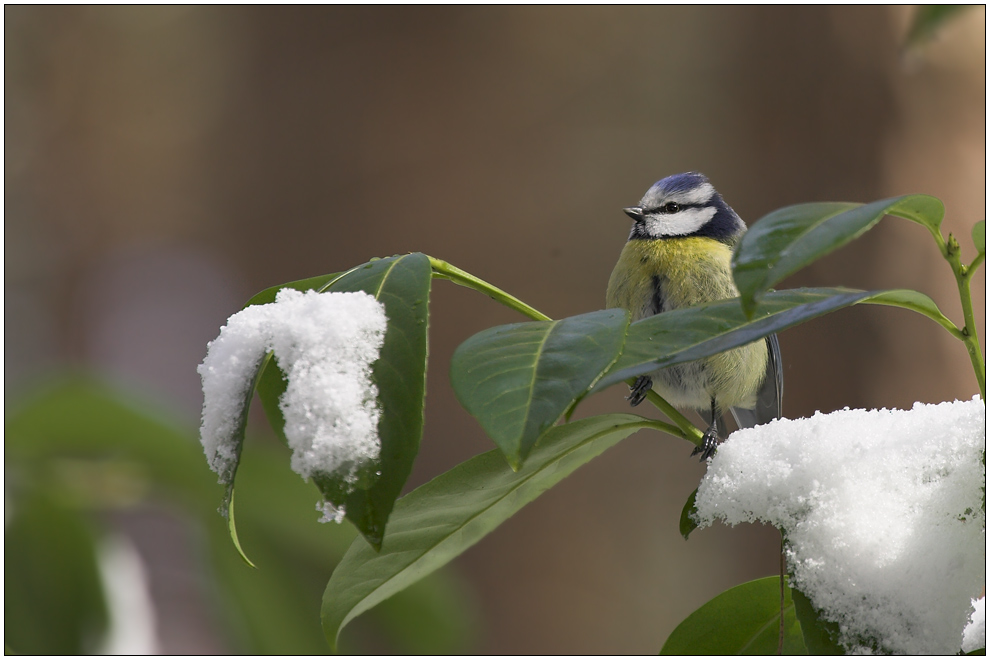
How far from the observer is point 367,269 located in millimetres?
450

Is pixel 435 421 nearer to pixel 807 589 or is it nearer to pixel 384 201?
pixel 384 201

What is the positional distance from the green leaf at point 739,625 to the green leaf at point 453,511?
11 cm

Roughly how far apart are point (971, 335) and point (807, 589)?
0.15 meters

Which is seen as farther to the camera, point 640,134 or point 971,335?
point 640,134

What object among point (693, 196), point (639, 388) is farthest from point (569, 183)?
point (639, 388)

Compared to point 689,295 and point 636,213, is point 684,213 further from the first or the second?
point 689,295

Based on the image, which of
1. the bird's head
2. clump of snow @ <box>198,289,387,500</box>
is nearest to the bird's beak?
the bird's head

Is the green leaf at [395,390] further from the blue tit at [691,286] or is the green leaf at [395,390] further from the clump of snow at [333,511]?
the blue tit at [691,286]

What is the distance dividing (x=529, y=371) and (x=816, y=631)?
18cm

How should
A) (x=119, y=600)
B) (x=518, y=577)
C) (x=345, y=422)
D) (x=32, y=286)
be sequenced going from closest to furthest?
1. (x=345, y=422)
2. (x=119, y=600)
3. (x=518, y=577)
4. (x=32, y=286)

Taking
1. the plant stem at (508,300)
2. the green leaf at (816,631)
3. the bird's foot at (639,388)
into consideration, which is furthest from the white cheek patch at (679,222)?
the green leaf at (816,631)

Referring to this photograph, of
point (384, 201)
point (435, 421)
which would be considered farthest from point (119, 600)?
point (384, 201)

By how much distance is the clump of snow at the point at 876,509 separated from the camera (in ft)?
1.27

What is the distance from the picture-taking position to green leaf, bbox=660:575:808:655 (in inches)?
18.9
